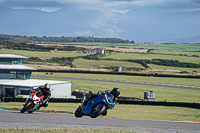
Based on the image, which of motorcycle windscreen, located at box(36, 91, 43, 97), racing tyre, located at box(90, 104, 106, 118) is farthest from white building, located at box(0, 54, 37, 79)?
racing tyre, located at box(90, 104, 106, 118)

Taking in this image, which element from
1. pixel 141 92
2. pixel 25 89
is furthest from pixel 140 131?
pixel 141 92

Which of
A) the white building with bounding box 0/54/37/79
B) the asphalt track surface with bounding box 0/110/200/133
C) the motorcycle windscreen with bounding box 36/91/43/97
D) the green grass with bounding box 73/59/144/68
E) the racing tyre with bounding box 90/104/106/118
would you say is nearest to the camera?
the racing tyre with bounding box 90/104/106/118

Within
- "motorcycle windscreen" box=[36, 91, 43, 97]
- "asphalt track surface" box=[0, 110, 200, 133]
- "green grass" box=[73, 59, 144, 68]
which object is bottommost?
"asphalt track surface" box=[0, 110, 200, 133]

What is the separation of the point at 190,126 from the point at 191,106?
27.8m

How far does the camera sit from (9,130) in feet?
59.9

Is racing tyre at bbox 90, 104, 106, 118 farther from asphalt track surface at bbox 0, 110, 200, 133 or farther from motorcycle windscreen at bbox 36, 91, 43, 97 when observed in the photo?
asphalt track surface at bbox 0, 110, 200, 133

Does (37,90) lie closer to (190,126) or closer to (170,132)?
(170,132)

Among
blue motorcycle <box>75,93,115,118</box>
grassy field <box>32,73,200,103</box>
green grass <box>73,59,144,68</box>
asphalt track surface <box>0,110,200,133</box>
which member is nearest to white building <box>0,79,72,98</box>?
grassy field <box>32,73,200,103</box>

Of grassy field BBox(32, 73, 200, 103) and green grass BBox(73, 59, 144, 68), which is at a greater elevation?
green grass BBox(73, 59, 144, 68)

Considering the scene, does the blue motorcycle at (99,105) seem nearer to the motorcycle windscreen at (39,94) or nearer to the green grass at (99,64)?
the motorcycle windscreen at (39,94)

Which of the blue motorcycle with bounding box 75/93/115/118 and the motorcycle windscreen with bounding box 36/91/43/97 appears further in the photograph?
the motorcycle windscreen with bounding box 36/91/43/97

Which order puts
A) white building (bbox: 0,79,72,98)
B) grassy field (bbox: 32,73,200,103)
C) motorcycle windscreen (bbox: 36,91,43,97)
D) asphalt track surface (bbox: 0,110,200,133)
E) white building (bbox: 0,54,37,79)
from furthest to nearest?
grassy field (bbox: 32,73,200,103) < white building (bbox: 0,54,37,79) < white building (bbox: 0,79,72,98) < asphalt track surface (bbox: 0,110,200,133) < motorcycle windscreen (bbox: 36,91,43,97)

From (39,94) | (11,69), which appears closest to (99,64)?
(11,69)

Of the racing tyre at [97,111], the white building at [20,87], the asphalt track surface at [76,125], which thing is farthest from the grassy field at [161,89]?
the racing tyre at [97,111]
